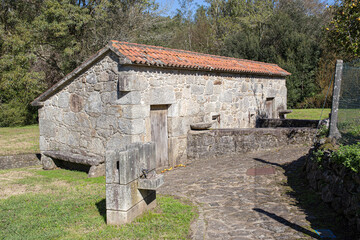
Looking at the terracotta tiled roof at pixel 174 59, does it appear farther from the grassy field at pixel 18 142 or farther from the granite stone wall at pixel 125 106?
the grassy field at pixel 18 142

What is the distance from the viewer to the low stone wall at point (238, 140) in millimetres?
9250

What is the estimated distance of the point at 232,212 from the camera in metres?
4.98

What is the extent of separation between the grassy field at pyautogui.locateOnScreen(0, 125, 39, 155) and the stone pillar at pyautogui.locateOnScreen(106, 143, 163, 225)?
7.84m

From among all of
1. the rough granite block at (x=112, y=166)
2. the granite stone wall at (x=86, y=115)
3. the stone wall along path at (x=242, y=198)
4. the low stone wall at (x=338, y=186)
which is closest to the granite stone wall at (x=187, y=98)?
the granite stone wall at (x=86, y=115)

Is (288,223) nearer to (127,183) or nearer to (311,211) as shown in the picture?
(311,211)

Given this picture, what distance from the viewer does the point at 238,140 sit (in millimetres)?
9273

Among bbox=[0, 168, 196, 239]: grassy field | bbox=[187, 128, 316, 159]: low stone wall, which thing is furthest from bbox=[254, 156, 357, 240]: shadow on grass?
bbox=[187, 128, 316, 159]: low stone wall

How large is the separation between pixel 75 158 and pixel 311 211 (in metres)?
5.94

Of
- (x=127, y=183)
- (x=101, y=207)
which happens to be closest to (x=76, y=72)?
(x=101, y=207)

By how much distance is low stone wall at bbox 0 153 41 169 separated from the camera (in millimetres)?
9805

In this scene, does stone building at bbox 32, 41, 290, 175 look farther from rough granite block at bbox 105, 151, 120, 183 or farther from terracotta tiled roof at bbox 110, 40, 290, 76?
rough granite block at bbox 105, 151, 120, 183

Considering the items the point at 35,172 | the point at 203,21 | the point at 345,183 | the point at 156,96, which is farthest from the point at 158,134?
the point at 203,21

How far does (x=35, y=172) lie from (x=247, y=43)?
1943cm

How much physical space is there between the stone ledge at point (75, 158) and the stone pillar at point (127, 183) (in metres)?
3.46
